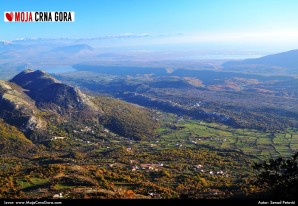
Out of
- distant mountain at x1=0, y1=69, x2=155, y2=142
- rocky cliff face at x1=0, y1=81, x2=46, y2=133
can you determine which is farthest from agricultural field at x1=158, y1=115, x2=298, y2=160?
rocky cliff face at x1=0, y1=81, x2=46, y2=133

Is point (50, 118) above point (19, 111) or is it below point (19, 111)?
below

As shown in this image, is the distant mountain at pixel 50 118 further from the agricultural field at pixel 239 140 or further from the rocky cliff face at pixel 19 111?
the agricultural field at pixel 239 140

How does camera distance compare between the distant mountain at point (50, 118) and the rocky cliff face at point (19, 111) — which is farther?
the distant mountain at point (50, 118)

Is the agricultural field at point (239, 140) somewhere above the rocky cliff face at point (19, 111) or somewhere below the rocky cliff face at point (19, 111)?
below

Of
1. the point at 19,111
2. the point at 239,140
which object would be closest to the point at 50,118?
the point at 19,111

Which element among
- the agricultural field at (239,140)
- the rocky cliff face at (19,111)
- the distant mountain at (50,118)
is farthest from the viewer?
the distant mountain at (50,118)

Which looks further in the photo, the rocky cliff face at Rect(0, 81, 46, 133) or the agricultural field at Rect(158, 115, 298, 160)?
the rocky cliff face at Rect(0, 81, 46, 133)

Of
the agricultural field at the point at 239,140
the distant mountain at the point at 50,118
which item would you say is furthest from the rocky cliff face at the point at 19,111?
the agricultural field at the point at 239,140

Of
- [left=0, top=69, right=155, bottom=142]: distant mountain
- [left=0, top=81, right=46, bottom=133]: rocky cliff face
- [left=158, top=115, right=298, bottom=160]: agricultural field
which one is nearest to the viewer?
[left=158, top=115, right=298, bottom=160]: agricultural field

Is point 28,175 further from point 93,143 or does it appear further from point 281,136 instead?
point 281,136

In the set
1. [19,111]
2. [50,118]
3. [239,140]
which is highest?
[19,111]

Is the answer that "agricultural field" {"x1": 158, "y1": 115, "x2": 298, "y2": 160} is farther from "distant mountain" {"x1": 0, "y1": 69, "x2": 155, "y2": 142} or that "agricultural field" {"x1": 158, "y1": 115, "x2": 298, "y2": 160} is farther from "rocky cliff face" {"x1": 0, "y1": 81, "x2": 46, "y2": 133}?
"rocky cliff face" {"x1": 0, "y1": 81, "x2": 46, "y2": 133}

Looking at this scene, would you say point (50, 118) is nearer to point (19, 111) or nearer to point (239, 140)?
point (19, 111)
